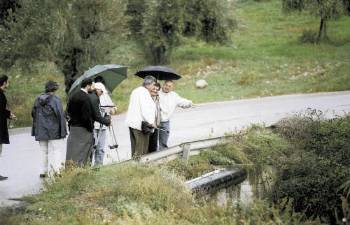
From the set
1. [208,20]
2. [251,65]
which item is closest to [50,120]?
[251,65]

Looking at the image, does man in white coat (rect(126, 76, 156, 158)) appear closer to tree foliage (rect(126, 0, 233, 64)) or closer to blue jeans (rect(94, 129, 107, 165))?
blue jeans (rect(94, 129, 107, 165))

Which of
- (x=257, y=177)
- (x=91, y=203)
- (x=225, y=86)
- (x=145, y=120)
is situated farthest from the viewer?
(x=225, y=86)

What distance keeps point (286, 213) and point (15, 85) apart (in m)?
23.3

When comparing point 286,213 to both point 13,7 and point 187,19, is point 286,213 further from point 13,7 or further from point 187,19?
point 187,19

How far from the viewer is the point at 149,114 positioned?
1073 centimetres

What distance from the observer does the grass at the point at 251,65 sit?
24.2m

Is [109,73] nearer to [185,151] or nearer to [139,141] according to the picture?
[139,141]

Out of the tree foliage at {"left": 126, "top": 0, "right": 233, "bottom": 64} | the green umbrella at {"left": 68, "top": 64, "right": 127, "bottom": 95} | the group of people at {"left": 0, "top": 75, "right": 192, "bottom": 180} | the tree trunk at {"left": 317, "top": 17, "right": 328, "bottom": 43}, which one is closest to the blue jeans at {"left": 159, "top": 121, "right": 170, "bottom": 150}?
the group of people at {"left": 0, "top": 75, "right": 192, "bottom": 180}

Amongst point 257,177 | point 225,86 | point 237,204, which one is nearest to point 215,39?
point 225,86

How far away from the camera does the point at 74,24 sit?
2169 cm

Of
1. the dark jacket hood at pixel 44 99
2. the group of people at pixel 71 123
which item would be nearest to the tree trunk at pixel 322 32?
the group of people at pixel 71 123

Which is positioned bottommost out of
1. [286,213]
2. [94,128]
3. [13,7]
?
[286,213]

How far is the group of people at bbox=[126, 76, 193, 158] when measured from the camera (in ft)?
35.0

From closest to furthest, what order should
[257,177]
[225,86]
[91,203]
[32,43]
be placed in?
[91,203], [257,177], [32,43], [225,86]
